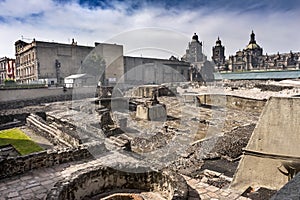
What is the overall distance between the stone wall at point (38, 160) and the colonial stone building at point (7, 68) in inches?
1706

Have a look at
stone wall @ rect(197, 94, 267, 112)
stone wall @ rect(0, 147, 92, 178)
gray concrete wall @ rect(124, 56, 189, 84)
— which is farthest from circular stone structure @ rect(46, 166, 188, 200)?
gray concrete wall @ rect(124, 56, 189, 84)

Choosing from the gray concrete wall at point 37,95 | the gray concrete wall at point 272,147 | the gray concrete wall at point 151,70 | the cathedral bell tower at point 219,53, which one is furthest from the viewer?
the cathedral bell tower at point 219,53

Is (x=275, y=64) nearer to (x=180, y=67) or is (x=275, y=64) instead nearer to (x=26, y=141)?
(x=180, y=67)

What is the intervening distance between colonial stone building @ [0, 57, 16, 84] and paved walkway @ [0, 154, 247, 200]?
43.9 m

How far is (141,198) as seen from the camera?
5121 mm

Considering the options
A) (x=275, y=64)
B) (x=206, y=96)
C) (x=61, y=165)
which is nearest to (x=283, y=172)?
(x=61, y=165)

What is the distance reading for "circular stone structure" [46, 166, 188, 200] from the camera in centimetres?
492

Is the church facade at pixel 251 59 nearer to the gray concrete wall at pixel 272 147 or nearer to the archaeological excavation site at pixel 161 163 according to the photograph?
the archaeological excavation site at pixel 161 163

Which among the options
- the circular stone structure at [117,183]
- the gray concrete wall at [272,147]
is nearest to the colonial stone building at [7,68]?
the circular stone structure at [117,183]

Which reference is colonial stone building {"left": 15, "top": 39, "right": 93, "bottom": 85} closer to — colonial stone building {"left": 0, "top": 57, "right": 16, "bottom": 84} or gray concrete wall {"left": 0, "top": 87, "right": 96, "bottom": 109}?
colonial stone building {"left": 0, "top": 57, "right": 16, "bottom": 84}

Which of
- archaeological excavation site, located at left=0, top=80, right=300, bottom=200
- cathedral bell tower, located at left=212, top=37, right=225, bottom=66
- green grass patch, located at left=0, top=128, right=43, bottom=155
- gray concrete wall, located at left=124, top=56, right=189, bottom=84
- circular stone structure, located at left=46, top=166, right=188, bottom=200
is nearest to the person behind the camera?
circular stone structure, located at left=46, top=166, right=188, bottom=200

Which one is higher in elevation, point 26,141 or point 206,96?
point 206,96

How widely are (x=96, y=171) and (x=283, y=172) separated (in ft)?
14.8

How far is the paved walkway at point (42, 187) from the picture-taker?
→ 498 centimetres
